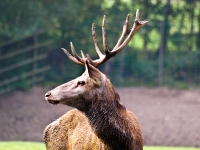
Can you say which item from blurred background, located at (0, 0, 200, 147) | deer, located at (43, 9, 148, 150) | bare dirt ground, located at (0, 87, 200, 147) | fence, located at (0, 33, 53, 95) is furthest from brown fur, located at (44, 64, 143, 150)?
fence, located at (0, 33, 53, 95)

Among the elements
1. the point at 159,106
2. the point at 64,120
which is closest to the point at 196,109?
the point at 159,106

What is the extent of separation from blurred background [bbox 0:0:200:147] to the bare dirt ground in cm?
3

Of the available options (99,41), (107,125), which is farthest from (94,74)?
(99,41)

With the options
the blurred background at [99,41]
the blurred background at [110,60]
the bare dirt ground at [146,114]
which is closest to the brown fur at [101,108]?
the bare dirt ground at [146,114]

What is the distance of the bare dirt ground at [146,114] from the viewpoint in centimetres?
1380

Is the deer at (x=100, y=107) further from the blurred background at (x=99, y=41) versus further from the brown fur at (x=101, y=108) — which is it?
the blurred background at (x=99, y=41)

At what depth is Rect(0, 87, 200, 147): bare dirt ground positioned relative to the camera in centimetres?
1380

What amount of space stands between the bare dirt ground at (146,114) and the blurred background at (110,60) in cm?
3

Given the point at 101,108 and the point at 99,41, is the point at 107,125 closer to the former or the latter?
the point at 101,108

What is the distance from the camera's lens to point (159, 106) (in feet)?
56.1

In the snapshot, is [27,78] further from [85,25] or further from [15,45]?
[85,25]

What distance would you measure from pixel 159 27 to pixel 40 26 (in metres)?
5.16

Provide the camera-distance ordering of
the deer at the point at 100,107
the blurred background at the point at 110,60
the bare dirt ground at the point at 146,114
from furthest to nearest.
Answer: the blurred background at the point at 110,60
the bare dirt ground at the point at 146,114
the deer at the point at 100,107

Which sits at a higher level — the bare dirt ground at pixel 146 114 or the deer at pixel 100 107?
the deer at pixel 100 107
